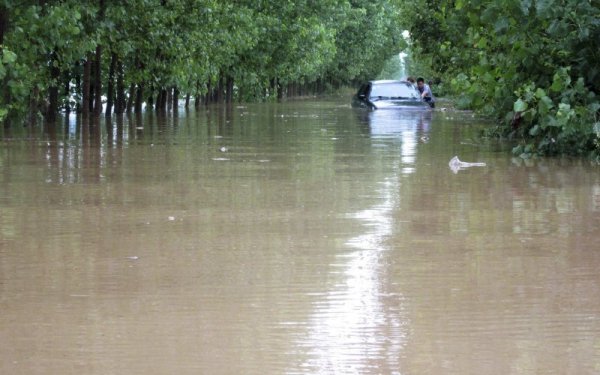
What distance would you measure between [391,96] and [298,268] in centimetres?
2388

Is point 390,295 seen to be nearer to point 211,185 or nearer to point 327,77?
point 211,185

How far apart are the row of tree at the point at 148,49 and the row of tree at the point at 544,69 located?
583 centimetres

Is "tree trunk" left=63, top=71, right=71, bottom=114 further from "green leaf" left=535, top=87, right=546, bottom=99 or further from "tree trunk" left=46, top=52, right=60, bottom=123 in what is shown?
"green leaf" left=535, top=87, right=546, bottom=99

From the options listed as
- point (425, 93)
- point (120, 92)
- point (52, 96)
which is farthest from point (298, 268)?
point (120, 92)

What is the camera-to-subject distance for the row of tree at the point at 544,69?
47.6 feet

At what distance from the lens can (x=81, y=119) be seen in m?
26.9

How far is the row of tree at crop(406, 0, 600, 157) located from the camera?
14.5m

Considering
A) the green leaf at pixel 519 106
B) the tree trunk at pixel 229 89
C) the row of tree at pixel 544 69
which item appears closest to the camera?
the row of tree at pixel 544 69

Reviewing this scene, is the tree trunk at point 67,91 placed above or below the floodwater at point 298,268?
above

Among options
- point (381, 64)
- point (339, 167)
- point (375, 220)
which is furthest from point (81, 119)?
point (381, 64)

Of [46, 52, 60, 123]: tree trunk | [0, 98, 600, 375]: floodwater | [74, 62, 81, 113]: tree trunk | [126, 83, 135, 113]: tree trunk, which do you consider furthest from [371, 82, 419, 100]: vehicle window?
[0, 98, 600, 375]: floodwater

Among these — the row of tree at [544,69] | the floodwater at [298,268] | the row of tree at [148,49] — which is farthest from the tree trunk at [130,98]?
the floodwater at [298,268]

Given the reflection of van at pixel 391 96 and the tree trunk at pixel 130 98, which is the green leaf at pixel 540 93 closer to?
the reflection of van at pixel 391 96

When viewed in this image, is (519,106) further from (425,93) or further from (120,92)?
(120,92)
